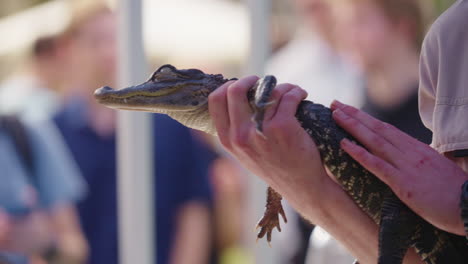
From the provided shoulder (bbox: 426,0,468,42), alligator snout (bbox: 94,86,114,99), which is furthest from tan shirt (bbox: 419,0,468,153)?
alligator snout (bbox: 94,86,114,99)

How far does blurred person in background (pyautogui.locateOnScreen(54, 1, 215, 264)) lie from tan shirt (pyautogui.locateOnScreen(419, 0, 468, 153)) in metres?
2.83

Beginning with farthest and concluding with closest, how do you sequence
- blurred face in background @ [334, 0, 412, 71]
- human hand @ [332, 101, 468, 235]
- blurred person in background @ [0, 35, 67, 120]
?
blurred person in background @ [0, 35, 67, 120] < blurred face in background @ [334, 0, 412, 71] < human hand @ [332, 101, 468, 235]

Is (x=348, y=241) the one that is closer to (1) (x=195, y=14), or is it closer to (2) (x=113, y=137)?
(2) (x=113, y=137)

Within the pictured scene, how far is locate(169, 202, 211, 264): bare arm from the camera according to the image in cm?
432

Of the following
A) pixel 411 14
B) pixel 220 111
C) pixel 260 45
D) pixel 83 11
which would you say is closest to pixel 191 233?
pixel 260 45

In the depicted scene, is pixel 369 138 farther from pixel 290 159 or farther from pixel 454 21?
pixel 454 21

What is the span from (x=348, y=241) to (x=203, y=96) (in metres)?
0.40

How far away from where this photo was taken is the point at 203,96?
1.69 metres

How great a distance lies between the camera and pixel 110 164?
14.2 feet

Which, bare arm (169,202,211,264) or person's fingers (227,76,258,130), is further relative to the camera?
bare arm (169,202,211,264)

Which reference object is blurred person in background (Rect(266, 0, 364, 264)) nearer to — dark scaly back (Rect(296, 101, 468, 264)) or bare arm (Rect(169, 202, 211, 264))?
bare arm (Rect(169, 202, 211, 264))

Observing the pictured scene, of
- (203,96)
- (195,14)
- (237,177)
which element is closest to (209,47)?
(195,14)

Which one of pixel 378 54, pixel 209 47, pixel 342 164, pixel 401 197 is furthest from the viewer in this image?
pixel 209 47

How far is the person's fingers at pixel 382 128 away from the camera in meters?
1.50
